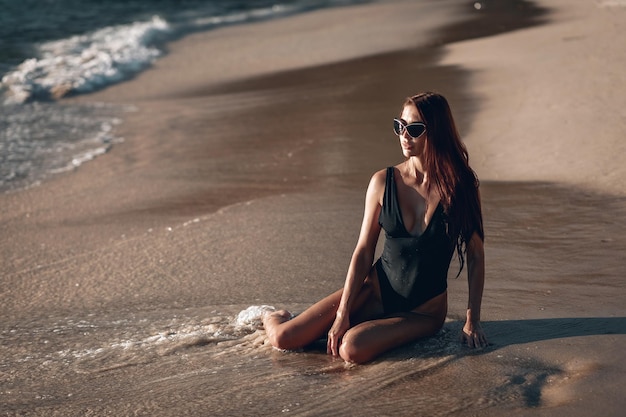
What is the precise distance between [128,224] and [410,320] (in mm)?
3589

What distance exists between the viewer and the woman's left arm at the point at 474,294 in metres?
4.45

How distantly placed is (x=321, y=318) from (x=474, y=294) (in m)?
0.76

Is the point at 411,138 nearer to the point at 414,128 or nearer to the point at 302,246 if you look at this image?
the point at 414,128

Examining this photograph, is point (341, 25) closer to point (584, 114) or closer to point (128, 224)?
point (584, 114)

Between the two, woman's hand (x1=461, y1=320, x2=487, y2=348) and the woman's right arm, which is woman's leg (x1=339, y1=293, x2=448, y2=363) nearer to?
the woman's right arm

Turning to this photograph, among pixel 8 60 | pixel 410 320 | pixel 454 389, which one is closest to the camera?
pixel 454 389

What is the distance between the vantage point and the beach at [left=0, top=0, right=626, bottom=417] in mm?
4203

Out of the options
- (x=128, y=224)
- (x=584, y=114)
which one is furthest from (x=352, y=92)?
(x=128, y=224)

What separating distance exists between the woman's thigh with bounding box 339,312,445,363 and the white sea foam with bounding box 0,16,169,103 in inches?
435

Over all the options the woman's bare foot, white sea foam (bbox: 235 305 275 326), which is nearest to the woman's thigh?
the woman's bare foot

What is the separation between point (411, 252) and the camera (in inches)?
178

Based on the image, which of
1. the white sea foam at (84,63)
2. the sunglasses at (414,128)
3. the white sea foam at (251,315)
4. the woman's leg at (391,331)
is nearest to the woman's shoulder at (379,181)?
the sunglasses at (414,128)

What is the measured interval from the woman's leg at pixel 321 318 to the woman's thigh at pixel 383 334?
4.7 inches

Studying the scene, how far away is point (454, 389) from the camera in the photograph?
4.05m
